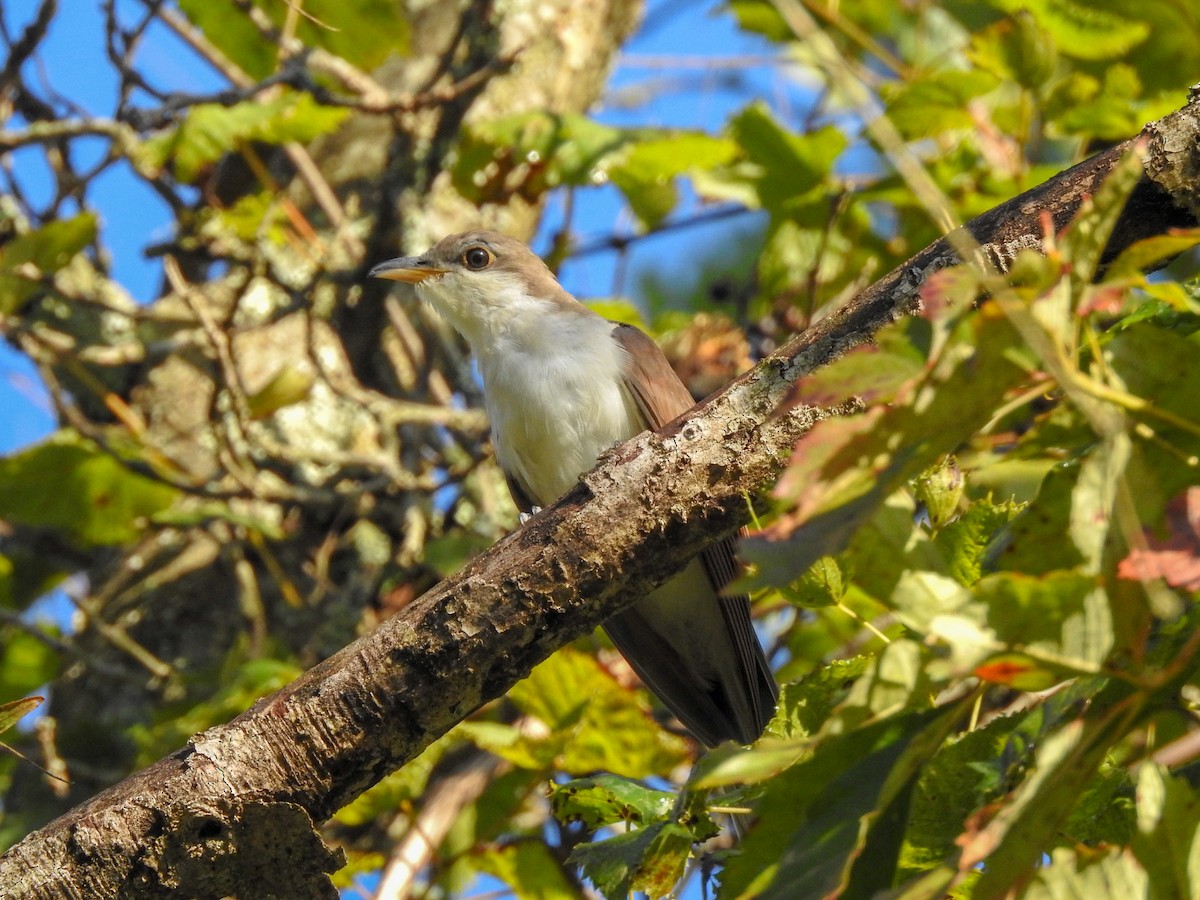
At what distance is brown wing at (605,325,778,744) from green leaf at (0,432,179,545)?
73.2 inches

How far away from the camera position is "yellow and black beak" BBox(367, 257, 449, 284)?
5.04m

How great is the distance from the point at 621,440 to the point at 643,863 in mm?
2443

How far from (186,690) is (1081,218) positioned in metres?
4.40

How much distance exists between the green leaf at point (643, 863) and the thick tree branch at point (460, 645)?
1.69ft

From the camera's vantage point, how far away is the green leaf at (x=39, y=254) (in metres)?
4.55

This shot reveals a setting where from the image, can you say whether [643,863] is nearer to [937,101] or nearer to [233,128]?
[937,101]

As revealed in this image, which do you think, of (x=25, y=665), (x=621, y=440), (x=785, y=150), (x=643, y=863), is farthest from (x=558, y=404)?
(x=643, y=863)

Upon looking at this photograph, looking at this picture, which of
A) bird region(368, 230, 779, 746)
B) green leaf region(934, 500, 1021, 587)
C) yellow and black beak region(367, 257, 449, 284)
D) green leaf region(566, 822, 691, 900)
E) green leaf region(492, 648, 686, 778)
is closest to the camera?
green leaf region(566, 822, 691, 900)

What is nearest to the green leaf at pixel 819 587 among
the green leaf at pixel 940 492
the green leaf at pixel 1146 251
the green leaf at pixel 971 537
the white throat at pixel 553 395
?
the green leaf at pixel 971 537

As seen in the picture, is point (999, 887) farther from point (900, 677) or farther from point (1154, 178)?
point (1154, 178)

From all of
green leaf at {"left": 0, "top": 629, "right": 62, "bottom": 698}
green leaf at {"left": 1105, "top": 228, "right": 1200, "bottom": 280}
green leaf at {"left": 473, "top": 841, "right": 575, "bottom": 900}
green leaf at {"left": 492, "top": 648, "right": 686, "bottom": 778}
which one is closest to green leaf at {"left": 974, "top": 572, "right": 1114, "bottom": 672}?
green leaf at {"left": 1105, "top": 228, "right": 1200, "bottom": 280}

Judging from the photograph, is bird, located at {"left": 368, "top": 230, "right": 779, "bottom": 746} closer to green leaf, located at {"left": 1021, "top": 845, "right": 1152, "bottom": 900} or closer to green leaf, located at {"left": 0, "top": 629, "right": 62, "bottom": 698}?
green leaf, located at {"left": 0, "top": 629, "right": 62, "bottom": 698}

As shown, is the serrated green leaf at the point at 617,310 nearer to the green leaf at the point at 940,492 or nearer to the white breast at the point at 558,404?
the white breast at the point at 558,404

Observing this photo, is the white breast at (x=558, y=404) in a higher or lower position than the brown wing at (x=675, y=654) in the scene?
higher
